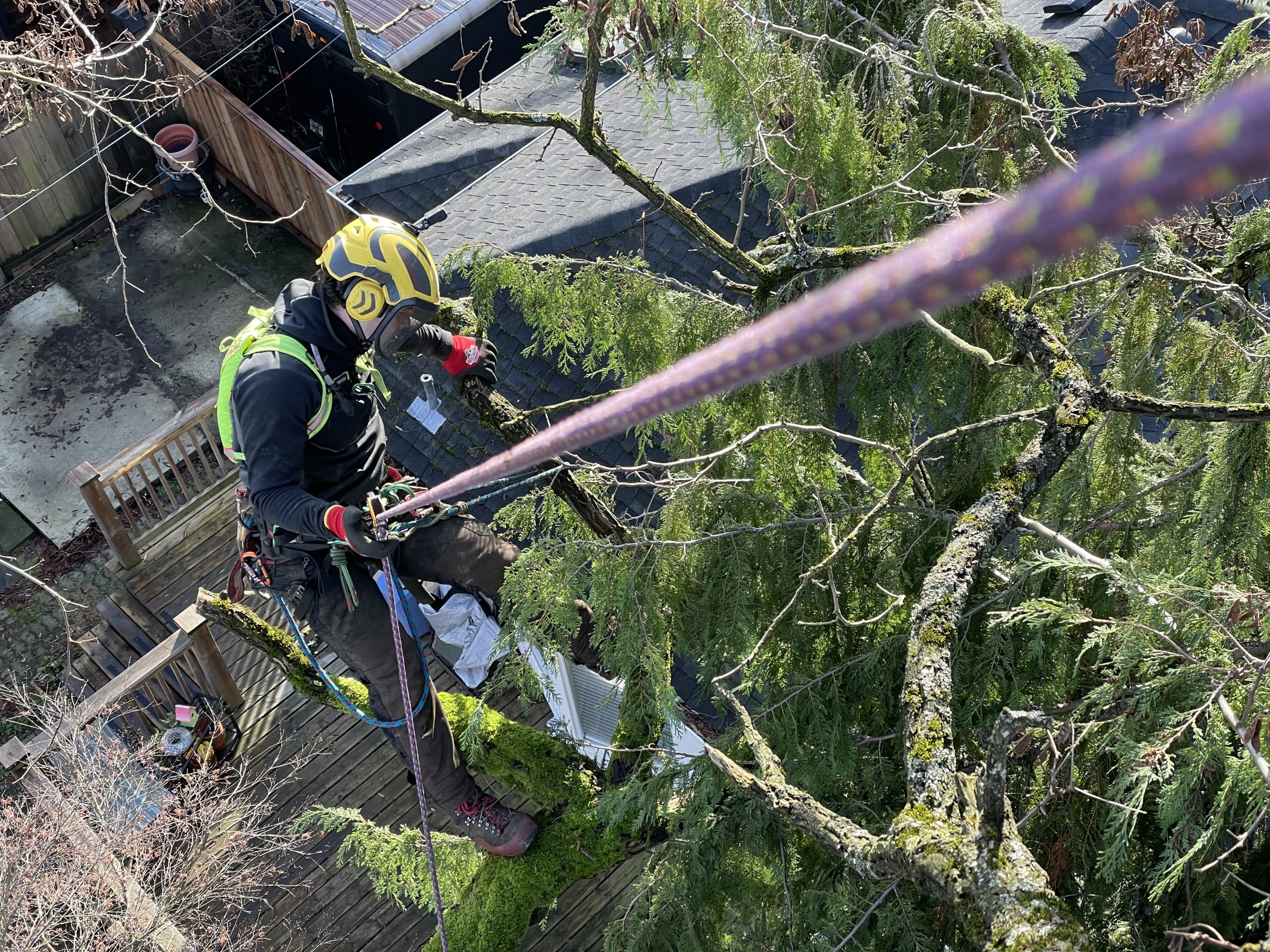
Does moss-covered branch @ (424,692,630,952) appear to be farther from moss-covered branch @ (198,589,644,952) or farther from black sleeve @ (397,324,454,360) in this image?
black sleeve @ (397,324,454,360)

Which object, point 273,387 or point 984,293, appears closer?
point 984,293

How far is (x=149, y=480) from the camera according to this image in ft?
28.7

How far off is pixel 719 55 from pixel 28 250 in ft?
35.2

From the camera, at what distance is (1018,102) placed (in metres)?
3.89

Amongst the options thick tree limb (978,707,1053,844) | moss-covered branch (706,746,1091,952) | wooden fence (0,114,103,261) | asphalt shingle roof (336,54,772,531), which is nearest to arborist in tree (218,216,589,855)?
asphalt shingle roof (336,54,772,531)

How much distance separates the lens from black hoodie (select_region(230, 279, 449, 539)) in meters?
4.30

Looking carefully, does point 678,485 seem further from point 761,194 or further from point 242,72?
point 242,72

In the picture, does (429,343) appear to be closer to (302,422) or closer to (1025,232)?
(302,422)

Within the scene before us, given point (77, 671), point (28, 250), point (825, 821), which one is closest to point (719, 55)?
point (825, 821)

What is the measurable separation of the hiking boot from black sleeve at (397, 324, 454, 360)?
7.26 ft

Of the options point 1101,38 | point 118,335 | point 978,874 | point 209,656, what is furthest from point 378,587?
point 118,335

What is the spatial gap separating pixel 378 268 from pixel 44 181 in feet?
33.1

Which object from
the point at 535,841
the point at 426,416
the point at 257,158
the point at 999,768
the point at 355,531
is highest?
the point at 999,768

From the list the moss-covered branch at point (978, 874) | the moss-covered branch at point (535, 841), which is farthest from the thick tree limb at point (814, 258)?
the moss-covered branch at point (535, 841)
